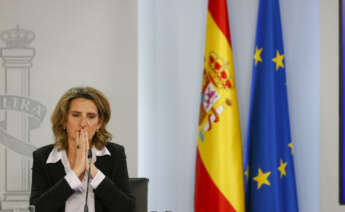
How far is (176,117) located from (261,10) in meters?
0.98

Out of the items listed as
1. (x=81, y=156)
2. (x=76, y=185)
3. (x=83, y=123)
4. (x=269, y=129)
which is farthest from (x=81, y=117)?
(x=269, y=129)

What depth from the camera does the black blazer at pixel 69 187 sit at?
5.62ft

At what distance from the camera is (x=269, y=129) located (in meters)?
2.52

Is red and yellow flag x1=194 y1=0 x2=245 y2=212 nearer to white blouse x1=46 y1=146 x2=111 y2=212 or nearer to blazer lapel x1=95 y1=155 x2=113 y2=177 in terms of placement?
blazer lapel x1=95 y1=155 x2=113 y2=177

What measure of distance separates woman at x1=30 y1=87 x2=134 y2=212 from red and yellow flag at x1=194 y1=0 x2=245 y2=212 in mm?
798

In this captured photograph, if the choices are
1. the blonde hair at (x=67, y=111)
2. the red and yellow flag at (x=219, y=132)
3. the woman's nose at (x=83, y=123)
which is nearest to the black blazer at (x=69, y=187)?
the blonde hair at (x=67, y=111)

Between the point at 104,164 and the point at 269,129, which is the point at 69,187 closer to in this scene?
the point at 104,164

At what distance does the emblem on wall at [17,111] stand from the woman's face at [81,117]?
2.99 ft

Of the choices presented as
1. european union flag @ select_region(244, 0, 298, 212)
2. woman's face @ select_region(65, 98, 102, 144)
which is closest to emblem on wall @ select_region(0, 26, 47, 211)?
woman's face @ select_region(65, 98, 102, 144)

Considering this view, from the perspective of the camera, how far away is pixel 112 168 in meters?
1.91

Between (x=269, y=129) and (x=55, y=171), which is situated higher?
(x=269, y=129)

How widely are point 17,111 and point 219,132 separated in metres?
1.41

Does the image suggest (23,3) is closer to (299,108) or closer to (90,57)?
(90,57)

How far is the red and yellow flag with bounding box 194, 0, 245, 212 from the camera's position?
2.52m
